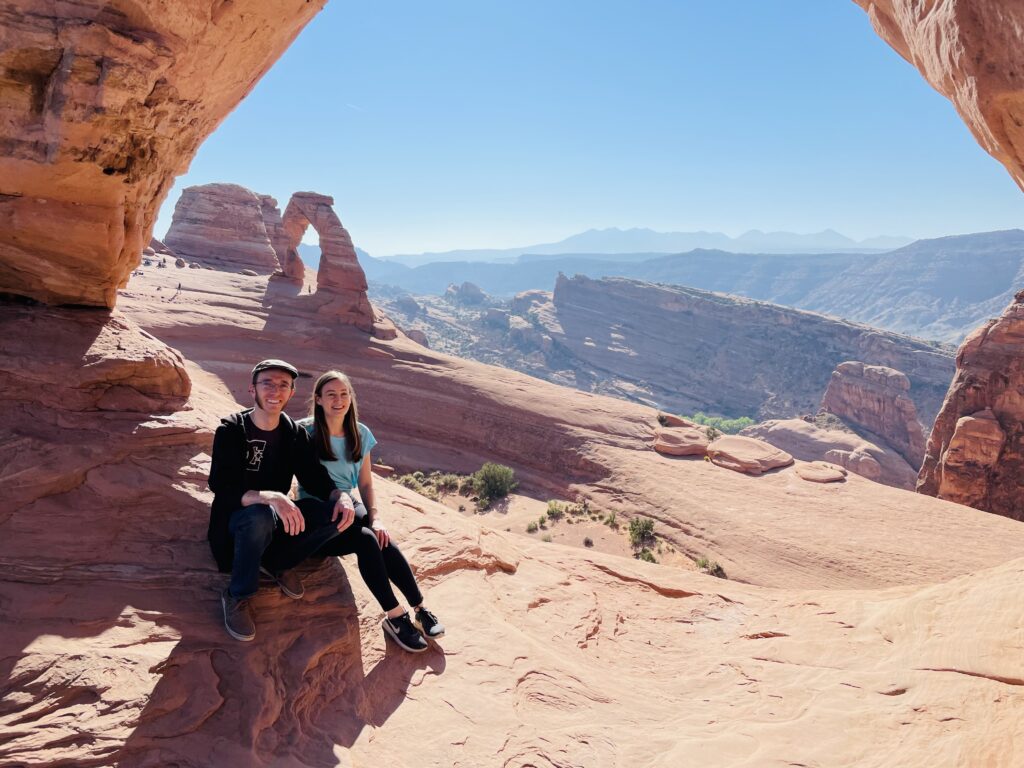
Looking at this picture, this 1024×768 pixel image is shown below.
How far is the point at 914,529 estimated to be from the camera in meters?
18.8

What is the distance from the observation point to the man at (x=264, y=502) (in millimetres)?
4402

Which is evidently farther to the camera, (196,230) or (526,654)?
(196,230)

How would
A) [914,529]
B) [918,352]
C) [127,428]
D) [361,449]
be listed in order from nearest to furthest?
[361,449]
[127,428]
[914,529]
[918,352]

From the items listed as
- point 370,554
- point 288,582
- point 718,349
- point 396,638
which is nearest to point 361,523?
point 370,554

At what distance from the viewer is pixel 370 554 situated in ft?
16.2

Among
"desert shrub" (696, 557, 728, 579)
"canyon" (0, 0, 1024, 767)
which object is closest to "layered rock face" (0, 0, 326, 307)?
"canyon" (0, 0, 1024, 767)

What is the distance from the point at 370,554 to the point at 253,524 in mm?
1041

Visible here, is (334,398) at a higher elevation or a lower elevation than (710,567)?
higher

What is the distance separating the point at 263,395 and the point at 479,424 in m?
22.0

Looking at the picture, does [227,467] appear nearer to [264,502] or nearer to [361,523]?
[264,502]

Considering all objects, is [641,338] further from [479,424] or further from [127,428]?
[127,428]

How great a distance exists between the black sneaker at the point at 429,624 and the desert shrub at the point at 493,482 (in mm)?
16609

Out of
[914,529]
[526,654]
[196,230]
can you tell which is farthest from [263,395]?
[196,230]

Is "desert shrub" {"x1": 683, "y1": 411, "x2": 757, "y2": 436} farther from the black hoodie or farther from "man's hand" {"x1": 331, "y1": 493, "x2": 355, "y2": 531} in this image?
the black hoodie
